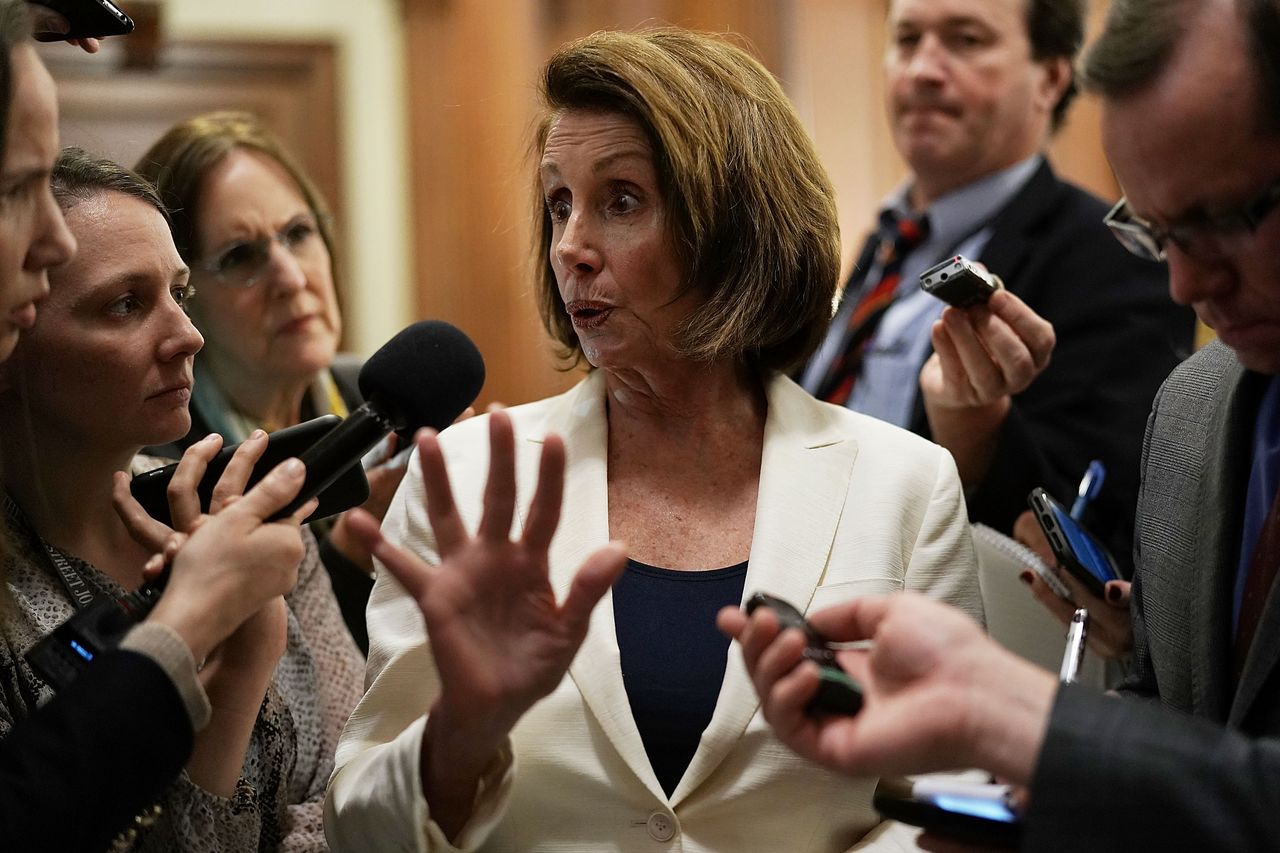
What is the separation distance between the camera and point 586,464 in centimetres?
194

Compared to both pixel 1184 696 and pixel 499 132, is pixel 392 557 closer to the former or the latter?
pixel 1184 696

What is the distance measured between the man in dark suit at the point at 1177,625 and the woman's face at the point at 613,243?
2.02 ft

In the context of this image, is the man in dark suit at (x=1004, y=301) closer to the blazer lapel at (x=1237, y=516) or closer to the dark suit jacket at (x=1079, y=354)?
the dark suit jacket at (x=1079, y=354)

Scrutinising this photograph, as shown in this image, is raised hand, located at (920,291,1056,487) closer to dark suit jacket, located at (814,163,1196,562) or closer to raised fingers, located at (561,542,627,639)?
dark suit jacket, located at (814,163,1196,562)

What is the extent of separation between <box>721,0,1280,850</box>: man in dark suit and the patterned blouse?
76cm

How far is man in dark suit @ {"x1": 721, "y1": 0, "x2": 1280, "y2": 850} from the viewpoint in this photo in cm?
122

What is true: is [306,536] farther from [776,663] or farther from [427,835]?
[776,663]

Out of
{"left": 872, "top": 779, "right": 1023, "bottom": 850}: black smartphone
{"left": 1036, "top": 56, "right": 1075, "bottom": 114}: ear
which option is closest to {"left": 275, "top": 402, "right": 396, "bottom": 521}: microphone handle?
{"left": 872, "top": 779, "right": 1023, "bottom": 850}: black smartphone

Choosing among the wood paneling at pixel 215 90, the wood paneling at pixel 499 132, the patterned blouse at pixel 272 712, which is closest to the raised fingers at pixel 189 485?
the patterned blouse at pixel 272 712

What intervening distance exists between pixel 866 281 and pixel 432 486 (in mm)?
1984

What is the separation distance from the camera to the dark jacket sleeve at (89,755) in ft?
4.51

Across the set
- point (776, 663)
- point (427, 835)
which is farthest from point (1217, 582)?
point (427, 835)

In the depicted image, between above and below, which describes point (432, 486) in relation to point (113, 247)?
below

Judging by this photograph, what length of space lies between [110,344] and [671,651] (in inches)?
32.6
